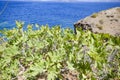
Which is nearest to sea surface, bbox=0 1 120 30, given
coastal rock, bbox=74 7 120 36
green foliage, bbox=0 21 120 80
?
green foliage, bbox=0 21 120 80

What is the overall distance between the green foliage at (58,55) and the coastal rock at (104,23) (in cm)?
313

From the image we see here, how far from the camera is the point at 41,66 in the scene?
4855 millimetres

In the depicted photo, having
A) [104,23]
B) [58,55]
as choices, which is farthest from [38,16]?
[58,55]

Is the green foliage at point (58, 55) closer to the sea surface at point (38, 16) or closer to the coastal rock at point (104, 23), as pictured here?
the sea surface at point (38, 16)

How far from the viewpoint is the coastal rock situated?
9398 mm

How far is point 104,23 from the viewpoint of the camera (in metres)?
9.89

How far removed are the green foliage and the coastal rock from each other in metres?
3.13

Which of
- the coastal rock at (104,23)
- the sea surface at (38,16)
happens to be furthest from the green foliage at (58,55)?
the coastal rock at (104,23)

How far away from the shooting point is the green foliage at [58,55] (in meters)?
4.69

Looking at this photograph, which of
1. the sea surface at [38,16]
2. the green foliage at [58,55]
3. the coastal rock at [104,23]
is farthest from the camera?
the coastal rock at [104,23]

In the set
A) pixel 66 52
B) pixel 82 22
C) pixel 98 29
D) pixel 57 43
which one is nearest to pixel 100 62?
pixel 66 52

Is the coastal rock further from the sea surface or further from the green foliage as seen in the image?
the green foliage

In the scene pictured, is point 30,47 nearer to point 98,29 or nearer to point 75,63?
point 75,63

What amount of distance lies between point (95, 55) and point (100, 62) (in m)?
0.15
